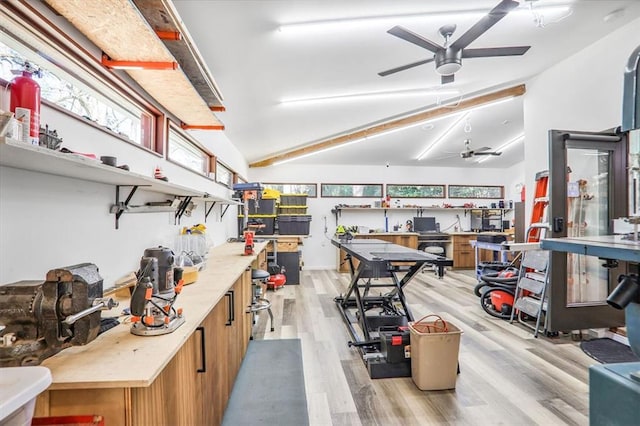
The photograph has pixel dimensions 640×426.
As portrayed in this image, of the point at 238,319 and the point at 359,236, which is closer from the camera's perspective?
the point at 238,319

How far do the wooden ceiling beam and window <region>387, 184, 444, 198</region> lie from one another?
2.23 metres

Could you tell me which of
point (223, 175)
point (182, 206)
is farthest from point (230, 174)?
point (182, 206)

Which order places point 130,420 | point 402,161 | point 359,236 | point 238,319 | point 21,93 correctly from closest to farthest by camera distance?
1. point 130,420
2. point 21,93
3. point 238,319
4. point 359,236
5. point 402,161

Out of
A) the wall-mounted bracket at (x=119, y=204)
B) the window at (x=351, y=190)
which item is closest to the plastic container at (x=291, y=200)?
the window at (x=351, y=190)

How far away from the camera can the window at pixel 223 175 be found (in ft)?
14.9

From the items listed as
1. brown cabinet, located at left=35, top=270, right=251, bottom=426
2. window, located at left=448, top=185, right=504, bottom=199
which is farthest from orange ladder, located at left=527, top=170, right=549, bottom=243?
window, located at left=448, top=185, right=504, bottom=199

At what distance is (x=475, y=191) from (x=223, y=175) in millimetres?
6634

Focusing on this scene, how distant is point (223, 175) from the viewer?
496 cm

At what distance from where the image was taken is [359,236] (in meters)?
7.16

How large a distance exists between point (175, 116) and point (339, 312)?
3.04 meters

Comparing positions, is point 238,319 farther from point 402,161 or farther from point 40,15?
point 402,161

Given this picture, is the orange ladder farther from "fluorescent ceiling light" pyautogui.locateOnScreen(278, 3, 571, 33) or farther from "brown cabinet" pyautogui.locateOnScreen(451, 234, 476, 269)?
"brown cabinet" pyautogui.locateOnScreen(451, 234, 476, 269)

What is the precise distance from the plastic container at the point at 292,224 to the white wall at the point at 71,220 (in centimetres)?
358

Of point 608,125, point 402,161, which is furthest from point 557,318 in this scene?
point 402,161
